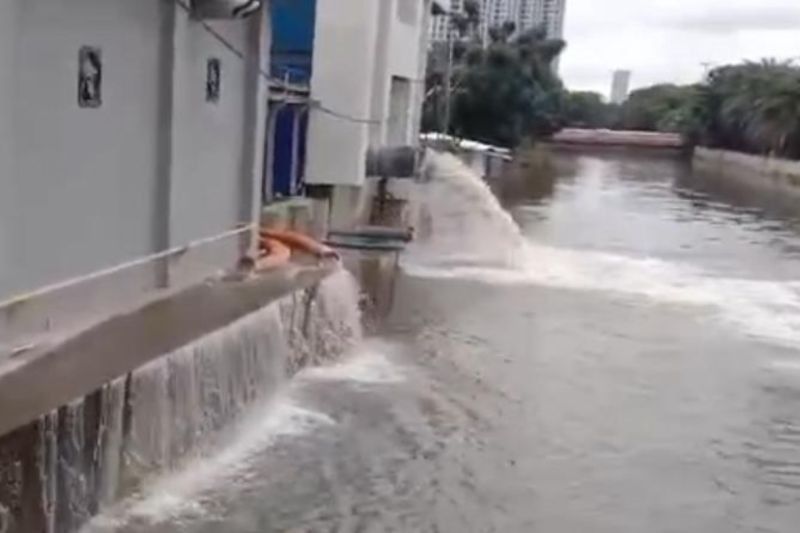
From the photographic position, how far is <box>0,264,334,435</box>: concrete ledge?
6867 mm

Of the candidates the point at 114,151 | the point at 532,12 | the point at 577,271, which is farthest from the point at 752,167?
the point at 114,151

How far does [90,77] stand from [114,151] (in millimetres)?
773

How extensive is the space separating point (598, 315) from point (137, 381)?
10.3 metres

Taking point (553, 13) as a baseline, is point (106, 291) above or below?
below

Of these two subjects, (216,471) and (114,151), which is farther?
(114,151)

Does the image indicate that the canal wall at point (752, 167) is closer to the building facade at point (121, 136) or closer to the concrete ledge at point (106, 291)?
the building facade at point (121, 136)

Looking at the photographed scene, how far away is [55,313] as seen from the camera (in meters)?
8.86

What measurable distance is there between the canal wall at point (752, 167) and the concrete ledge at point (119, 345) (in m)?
41.9

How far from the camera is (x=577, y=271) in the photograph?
21.8 meters

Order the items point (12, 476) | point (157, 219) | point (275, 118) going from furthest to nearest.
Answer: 1. point (275, 118)
2. point (157, 219)
3. point (12, 476)

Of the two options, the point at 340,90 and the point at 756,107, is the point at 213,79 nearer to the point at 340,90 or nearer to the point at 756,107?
the point at 340,90

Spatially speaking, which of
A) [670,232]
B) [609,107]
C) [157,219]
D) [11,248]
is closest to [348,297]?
[157,219]

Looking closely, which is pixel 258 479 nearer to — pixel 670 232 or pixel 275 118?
pixel 275 118

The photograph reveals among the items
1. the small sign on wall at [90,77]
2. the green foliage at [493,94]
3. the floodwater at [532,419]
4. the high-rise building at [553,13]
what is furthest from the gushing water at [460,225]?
the high-rise building at [553,13]
